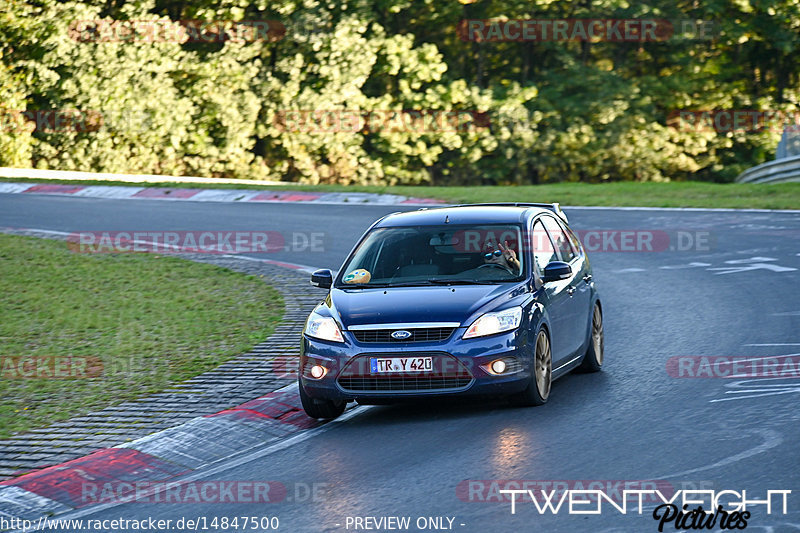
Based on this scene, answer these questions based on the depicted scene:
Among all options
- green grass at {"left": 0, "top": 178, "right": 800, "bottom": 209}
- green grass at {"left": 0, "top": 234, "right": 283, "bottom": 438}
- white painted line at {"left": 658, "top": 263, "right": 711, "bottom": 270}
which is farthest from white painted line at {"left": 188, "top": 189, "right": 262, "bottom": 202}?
white painted line at {"left": 658, "top": 263, "right": 711, "bottom": 270}

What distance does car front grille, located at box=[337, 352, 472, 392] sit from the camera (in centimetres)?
914

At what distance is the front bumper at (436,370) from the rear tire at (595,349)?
6.39 ft

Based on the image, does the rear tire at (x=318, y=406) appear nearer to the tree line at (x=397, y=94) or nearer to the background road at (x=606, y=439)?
the background road at (x=606, y=439)

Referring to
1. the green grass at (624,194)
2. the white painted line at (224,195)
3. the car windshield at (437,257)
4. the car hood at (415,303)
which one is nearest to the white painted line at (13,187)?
the green grass at (624,194)

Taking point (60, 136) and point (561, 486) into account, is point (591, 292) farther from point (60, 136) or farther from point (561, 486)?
point (60, 136)

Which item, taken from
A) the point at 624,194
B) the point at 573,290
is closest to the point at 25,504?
the point at 573,290

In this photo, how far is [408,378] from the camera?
917cm

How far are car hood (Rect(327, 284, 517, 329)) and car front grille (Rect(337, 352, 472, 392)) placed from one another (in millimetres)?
300

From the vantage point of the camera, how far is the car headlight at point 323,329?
31.0 feet

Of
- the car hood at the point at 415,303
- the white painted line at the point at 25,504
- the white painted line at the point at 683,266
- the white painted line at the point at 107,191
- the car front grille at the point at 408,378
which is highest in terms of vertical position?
the car hood at the point at 415,303

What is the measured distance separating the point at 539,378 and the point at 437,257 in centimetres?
143

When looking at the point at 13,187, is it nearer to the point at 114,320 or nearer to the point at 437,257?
the point at 114,320

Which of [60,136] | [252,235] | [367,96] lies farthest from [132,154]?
[252,235]

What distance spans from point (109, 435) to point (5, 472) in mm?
1026
